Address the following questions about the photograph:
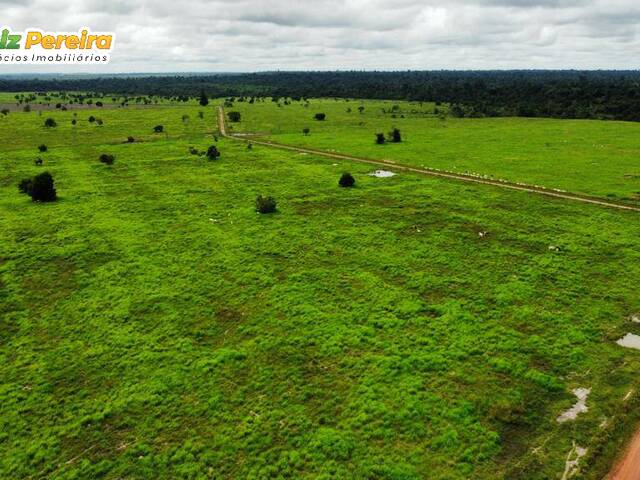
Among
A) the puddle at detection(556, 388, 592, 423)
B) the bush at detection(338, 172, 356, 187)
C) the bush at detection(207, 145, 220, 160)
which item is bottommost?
the puddle at detection(556, 388, 592, 423)

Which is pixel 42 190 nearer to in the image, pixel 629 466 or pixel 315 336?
pixel 315 336

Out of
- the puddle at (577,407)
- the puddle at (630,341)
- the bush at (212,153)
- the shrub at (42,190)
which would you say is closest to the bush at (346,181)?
the bush at (212,153)

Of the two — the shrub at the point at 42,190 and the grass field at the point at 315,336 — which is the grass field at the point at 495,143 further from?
the shrub at the point at 42,190

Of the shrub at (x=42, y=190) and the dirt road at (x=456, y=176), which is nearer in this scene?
the dirt road at (x=456, y=176)

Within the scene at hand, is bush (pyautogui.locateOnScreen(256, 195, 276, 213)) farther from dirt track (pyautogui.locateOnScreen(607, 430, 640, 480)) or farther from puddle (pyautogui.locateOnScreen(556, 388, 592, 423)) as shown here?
dirt track (pyautogui.locateOnScreen(607, 430, 640, 480))

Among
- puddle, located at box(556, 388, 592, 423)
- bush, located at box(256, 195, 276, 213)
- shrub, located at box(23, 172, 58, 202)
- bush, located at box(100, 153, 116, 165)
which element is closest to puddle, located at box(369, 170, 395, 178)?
bush, located at box(256, 195, 276, 213)
